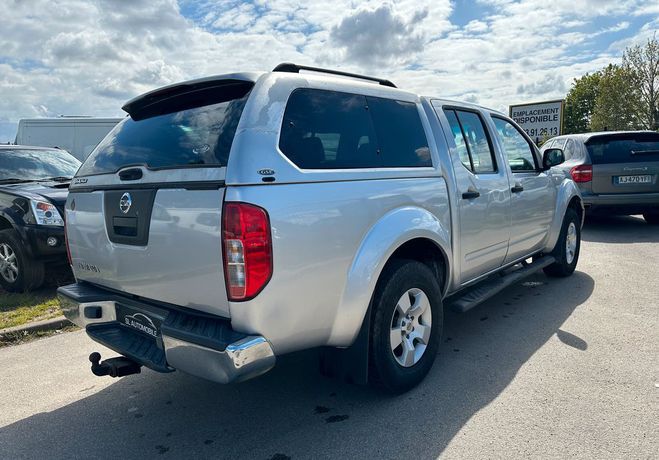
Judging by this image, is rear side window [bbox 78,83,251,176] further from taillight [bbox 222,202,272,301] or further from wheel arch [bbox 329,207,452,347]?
wheel arch [bbox 329,207,452,347]

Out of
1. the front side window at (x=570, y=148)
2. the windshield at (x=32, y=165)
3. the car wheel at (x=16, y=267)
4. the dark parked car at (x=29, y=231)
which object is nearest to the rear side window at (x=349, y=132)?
the dark parked car at (x=29, y=231)

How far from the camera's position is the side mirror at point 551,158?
505cm

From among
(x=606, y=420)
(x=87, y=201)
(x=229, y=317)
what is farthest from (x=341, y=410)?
(x=87, y=201)

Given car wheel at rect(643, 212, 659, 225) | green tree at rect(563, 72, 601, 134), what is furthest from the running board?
green tree at rect(563, 72, 601, 134)

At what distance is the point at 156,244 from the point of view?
8.23 ft

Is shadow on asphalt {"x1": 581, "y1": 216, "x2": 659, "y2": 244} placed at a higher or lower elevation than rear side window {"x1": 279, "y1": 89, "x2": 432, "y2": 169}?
lower

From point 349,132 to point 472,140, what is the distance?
1558 millimetres

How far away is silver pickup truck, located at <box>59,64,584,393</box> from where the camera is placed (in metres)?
2.26

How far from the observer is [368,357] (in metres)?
2.81

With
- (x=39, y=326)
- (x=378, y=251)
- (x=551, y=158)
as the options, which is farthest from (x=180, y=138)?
(x=551, y=158)

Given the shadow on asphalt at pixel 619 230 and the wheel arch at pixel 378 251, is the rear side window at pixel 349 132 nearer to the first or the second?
the wheel arch at pixel 378 251

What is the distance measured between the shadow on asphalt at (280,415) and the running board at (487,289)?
389mm

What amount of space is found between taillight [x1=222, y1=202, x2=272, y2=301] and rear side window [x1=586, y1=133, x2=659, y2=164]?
26.3ft

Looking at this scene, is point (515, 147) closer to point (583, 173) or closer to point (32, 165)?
point (583, 173)
